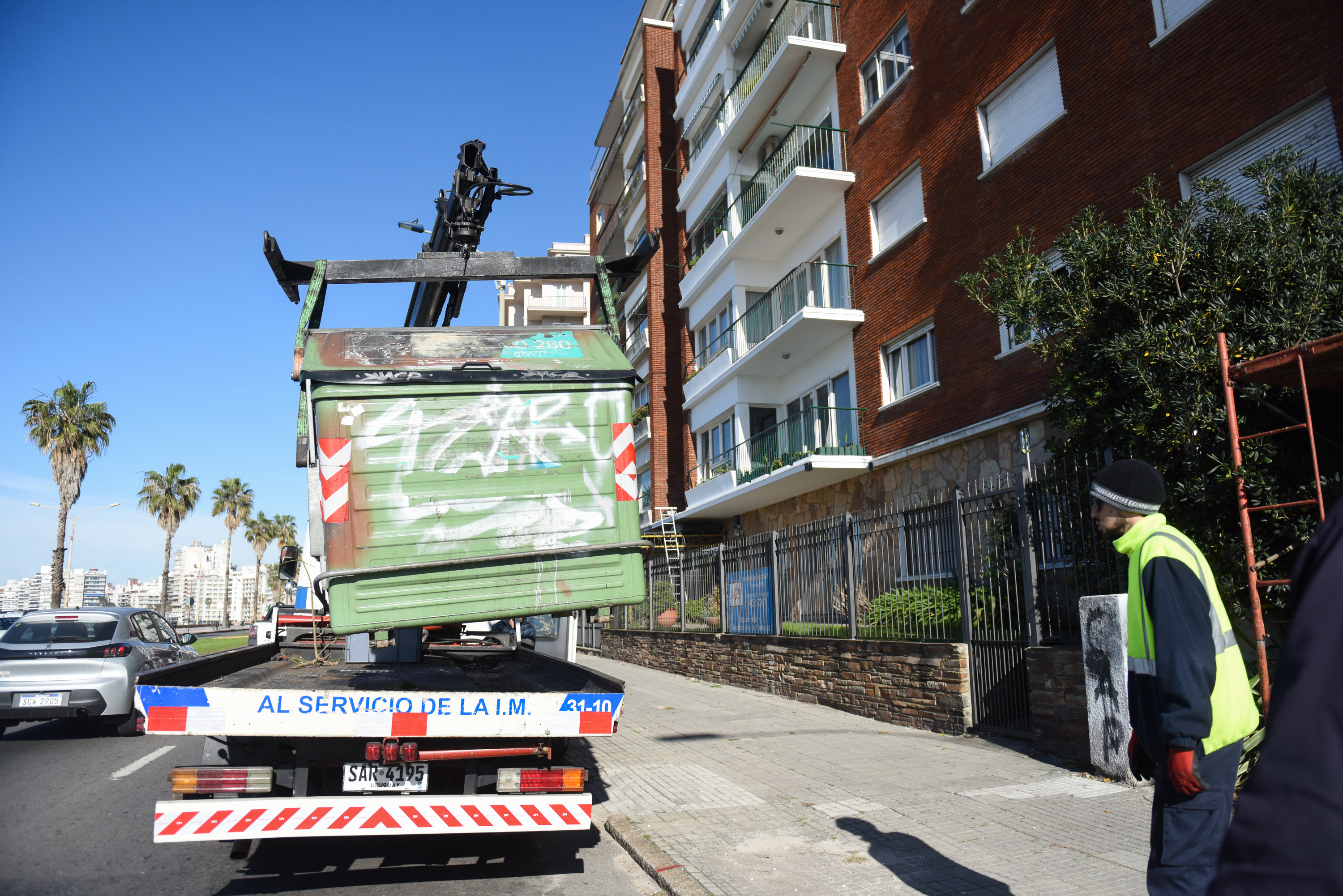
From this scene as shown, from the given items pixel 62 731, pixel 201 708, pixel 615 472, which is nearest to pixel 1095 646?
pixel 615 472

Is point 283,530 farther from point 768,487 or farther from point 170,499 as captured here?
point 768,487

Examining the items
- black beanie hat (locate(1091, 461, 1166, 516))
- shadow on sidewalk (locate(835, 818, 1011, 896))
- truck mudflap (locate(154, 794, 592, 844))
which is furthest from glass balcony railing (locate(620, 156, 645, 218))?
black beanie hat (locate(1091, 461, 1166, 516))

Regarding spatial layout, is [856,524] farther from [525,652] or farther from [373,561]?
[373,561]

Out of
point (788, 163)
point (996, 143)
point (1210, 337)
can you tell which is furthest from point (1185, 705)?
point (788, 163)

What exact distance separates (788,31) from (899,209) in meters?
7.10

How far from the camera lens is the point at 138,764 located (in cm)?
859

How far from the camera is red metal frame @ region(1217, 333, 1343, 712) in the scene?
554 cm

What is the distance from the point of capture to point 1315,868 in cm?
94

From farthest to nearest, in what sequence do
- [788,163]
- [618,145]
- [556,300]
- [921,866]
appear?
[556,300]
[618,145]
[788,163]
[921,866]

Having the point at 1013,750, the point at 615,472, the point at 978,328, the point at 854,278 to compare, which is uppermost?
the point at 854,278

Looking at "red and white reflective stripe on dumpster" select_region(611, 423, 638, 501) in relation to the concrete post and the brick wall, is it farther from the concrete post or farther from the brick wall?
the brick wall

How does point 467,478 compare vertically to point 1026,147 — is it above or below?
below

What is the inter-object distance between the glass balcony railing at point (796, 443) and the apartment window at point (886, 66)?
6132 millimetres

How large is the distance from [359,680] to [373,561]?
1963mm
